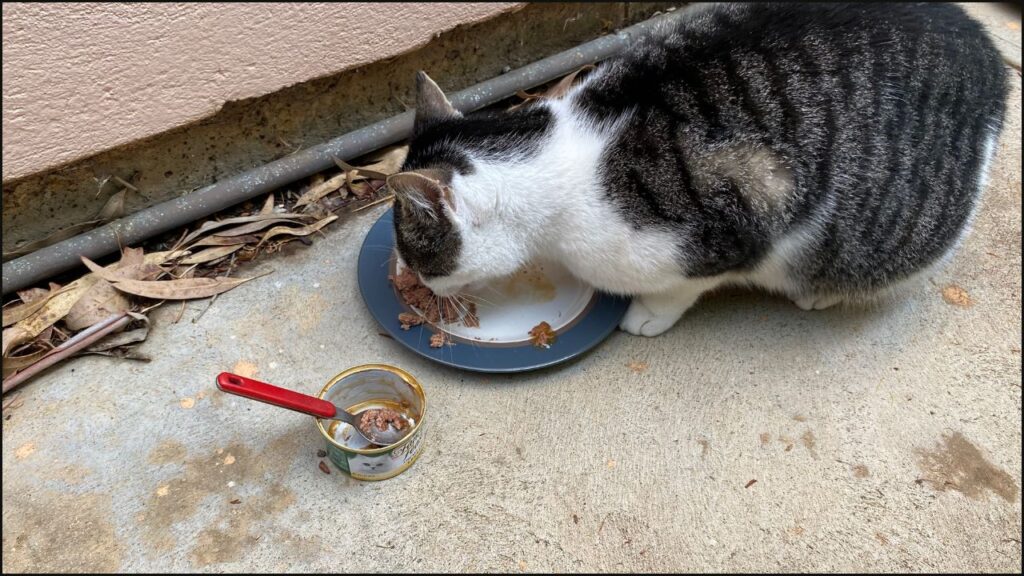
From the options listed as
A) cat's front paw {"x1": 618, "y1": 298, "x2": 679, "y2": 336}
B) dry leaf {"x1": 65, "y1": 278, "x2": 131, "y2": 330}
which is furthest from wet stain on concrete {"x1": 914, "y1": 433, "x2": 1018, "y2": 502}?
dry leaf {"x1": 65, "y1": 278, "x2": 131, "y2": 330}

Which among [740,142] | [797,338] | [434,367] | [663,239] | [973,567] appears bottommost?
[973,567]

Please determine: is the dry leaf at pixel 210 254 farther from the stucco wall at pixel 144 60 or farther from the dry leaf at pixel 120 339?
the stucco wall at pixel 144 60

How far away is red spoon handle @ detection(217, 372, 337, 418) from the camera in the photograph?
157 centimetres

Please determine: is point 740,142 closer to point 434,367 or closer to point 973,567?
point 434,367

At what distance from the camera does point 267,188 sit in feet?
8.36

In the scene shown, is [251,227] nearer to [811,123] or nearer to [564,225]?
[564,225]

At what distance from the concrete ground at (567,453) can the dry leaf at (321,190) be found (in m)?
0.36

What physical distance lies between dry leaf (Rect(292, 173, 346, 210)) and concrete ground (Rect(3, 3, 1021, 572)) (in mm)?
359

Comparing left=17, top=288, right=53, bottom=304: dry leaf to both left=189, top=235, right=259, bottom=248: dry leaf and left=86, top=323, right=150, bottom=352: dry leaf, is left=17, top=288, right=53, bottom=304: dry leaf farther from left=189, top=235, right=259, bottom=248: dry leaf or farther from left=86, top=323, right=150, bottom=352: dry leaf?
left=189, top=235, right=259, bottom=248: dry leaf

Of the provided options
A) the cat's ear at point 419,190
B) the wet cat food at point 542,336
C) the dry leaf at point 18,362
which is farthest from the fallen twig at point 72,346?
the wet cat food at point 542,336

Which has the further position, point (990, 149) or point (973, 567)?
point (990, 149)

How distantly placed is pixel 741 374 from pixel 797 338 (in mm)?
270

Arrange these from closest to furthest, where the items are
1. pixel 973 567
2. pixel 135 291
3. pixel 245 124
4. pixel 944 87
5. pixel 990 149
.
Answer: pixel 973 567 < pixel 944 87 < pixel 990 149 < pixel 135 291 < pixel 245 124

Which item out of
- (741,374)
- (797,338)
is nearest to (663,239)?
(741,374)
